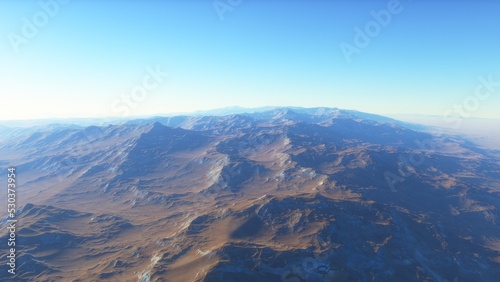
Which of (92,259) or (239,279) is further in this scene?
(92,259)

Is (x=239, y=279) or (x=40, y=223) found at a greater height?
(x=239, y=279)

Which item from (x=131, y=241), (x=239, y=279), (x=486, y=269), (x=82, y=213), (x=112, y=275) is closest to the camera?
(x=239, y=279)

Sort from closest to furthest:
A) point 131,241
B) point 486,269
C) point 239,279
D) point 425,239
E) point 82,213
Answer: point 239,279 → point 486,269 → point 425,239 → point 131,241 → point 82,213

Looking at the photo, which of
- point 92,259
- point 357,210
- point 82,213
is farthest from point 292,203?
point 82,213

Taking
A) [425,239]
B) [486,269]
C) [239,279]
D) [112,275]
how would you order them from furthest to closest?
[425,239] → [486,269] → [112,275] → [239,279]

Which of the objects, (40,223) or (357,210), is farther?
(40,223)

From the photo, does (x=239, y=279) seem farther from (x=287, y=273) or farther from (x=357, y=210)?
(x=357, y=210)

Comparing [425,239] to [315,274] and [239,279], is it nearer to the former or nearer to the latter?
[315,274]

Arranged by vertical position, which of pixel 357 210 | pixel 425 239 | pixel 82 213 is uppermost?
pixel 357 210

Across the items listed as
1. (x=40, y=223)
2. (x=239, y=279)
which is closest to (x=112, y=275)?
→ (x=239, y=279)
